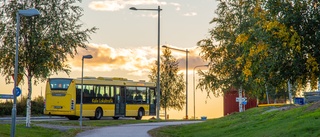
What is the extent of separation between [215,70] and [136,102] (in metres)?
9.94

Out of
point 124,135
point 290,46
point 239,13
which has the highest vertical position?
point 239,13

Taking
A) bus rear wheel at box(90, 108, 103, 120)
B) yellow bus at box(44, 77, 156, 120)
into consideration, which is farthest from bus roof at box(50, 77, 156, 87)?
bus rear wheel at box(90, 108, 103, 120)

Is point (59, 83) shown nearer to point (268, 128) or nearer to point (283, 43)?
point (268, 128)

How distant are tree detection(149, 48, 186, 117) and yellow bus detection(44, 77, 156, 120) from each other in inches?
1237

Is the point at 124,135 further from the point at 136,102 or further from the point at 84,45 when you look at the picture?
the point at 136,102

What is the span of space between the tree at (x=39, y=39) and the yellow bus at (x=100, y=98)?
7783 millimetres

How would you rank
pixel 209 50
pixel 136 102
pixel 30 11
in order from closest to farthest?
pixel 30 11
pixel 136 102
pixel 209 50

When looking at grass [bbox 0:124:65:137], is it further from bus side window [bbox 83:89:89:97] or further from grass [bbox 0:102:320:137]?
bus side window [bbox 83:89:89:97]

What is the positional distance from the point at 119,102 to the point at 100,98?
2.33 m

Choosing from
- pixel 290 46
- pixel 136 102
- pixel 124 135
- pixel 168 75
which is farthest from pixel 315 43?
pixel 168 75

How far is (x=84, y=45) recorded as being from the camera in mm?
39094

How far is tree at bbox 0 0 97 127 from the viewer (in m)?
37.4

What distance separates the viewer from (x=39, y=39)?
37.3 m

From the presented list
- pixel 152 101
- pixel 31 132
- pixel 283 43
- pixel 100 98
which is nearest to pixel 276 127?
pixel 283 43
